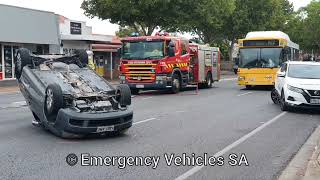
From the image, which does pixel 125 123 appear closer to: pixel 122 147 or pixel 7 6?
pixel 122 147

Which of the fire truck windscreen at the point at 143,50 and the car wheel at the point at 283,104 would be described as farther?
the fire truck windscreen at the point at 143,50

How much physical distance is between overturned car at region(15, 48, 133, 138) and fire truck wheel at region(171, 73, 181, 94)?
11.2 meters

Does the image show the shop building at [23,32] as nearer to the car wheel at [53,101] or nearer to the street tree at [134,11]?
the street tree at [134,11]

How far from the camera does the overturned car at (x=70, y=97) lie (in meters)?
10.0

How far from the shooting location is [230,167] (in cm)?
804

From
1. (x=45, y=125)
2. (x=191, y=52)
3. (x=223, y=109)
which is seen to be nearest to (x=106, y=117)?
(x=45, y=125)

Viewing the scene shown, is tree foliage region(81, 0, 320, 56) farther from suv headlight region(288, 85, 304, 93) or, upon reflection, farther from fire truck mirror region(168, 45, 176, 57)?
suv headlight region(288, 85, 304, 93)

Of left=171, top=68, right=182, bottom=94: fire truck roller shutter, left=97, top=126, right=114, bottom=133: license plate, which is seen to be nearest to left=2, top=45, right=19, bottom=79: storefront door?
left=171, top=68, right=182, bottom=94: fire truck roller shutter

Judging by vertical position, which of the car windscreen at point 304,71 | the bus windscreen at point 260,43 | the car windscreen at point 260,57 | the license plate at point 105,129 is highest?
the bus windscreen at point 260,43

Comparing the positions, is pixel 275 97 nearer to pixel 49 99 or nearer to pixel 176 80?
pixel 176 80

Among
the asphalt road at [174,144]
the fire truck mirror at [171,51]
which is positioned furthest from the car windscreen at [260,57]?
the asphalt road at [174,144]

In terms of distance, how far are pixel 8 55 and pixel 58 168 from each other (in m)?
26.7

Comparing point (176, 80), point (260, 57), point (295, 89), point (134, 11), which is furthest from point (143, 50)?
point (134, 11)

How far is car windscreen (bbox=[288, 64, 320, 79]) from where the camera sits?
16.3 meters
